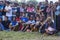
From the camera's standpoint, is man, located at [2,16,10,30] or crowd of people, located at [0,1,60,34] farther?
man, located at [2,16,10,30]

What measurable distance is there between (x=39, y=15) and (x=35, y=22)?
1.35ft

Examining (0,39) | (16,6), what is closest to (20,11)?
(16,6)

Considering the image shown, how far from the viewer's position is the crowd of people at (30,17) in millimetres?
12195

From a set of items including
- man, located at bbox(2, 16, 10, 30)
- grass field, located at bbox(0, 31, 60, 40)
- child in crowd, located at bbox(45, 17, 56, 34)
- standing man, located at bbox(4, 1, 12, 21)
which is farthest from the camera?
man, located at bbox(2, 16, 10, 30)

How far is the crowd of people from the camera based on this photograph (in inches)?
480

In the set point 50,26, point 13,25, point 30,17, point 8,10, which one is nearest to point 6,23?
point 13,25

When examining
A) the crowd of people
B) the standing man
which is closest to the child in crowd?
the crowd of people

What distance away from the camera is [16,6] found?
12.6m

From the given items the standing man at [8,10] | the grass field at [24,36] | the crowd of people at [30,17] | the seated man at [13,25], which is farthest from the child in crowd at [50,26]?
the standing man at [8,10]

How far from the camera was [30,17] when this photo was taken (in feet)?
41.0

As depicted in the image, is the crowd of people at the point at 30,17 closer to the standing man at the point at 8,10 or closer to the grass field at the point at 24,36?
the standing man at the point at 8,10

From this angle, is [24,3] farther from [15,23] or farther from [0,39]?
[0,39]

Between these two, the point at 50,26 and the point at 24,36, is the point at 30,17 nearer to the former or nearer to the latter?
the point at 50,26

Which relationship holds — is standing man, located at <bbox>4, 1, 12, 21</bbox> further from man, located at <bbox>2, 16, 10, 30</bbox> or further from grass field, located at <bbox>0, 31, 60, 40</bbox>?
grass field, located at <bbox>0, 31, 60, 40</bbox>
